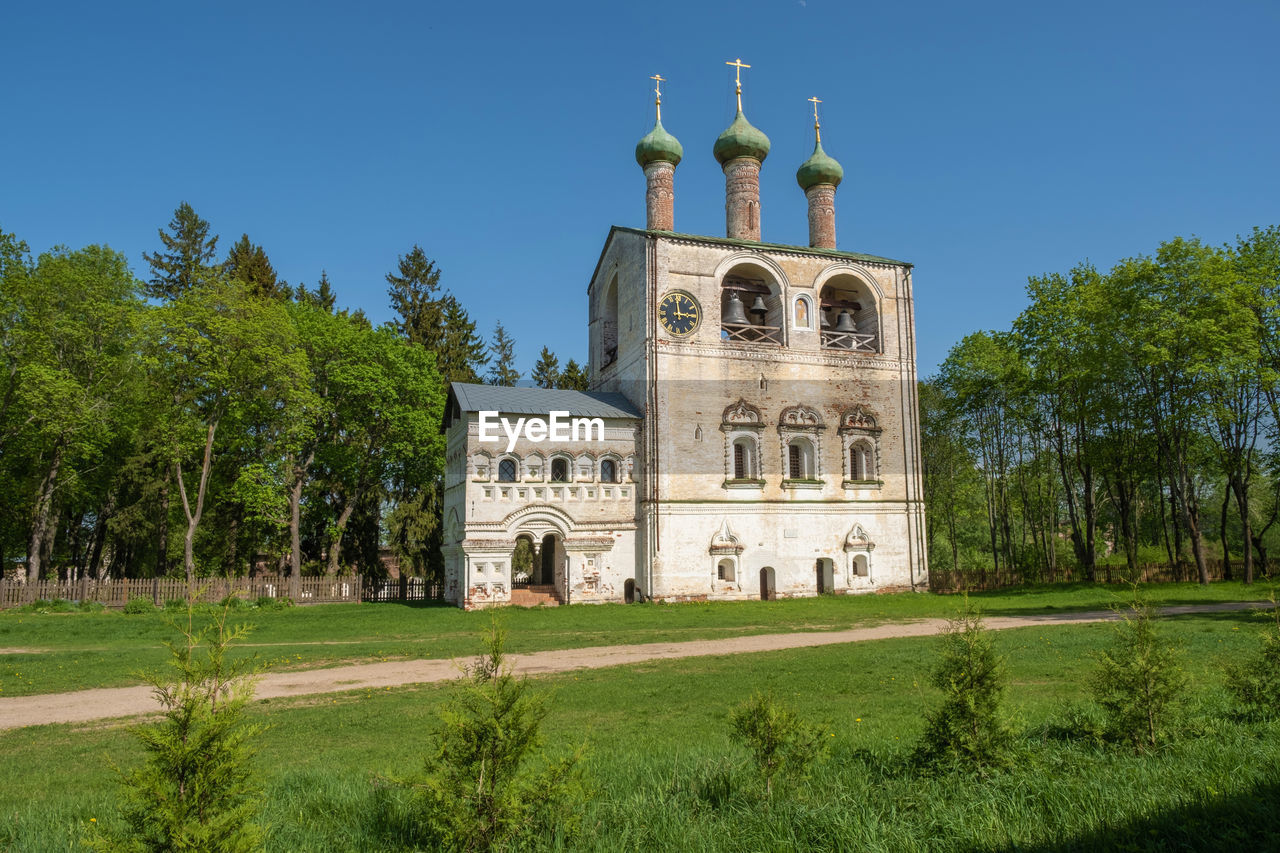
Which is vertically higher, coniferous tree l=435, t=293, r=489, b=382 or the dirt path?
coniferous tree l=435, t=293, r=489, b=382

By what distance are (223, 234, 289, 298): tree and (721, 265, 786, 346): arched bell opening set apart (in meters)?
20.7

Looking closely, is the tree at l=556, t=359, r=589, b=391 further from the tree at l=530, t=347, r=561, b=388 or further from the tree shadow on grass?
the tree shadow on grass

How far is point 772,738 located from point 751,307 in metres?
24.8

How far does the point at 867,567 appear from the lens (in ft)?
93.8

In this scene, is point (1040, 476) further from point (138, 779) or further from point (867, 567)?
point (138, 779)

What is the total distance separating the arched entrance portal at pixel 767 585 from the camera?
27484 mm

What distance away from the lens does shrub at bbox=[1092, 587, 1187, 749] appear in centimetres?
609

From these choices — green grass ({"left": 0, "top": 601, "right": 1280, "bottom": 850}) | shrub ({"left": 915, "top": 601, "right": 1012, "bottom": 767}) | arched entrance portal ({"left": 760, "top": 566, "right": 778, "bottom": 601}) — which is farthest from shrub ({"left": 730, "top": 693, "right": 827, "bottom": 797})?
arched entrance portal ({"left": 760, "top": 566, "right": 778, "bottom": 601})

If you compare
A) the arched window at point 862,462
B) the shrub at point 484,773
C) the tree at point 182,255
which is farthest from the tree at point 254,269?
the shrub at point 484,773

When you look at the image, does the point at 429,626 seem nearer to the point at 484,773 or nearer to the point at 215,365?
the point at 215,365

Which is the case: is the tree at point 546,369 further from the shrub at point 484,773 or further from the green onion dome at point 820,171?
the shrub at point 484,773

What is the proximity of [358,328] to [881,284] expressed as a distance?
69.8 ft

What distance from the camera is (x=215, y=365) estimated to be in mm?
29109

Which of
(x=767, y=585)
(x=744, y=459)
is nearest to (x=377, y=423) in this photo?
(x=744, y=459)
